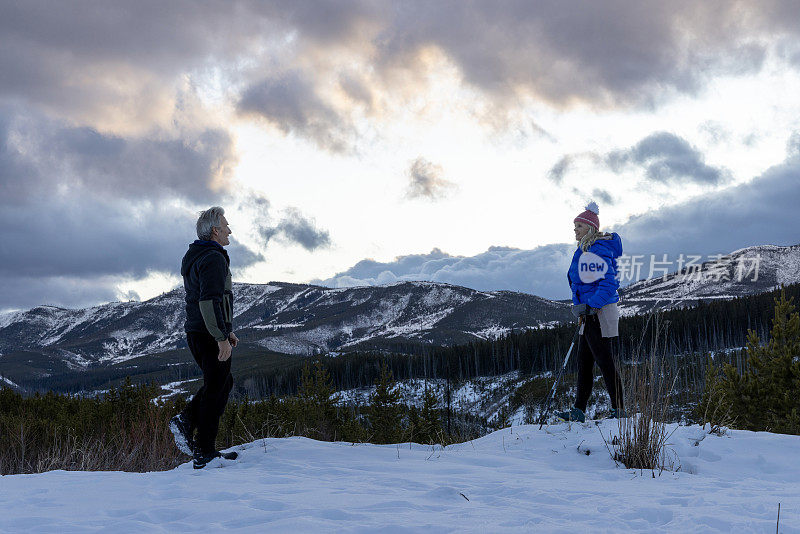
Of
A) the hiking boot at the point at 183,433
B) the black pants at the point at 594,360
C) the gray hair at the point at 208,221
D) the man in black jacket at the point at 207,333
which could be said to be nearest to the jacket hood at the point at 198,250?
the man in black jacket at the point at 207,333

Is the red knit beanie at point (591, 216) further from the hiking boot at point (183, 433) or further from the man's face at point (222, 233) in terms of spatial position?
the hiking boot at point (183, 433)

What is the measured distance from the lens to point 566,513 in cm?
310

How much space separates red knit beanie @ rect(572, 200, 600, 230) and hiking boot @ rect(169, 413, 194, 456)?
555 cm

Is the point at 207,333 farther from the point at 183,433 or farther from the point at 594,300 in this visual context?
the point at 594,300

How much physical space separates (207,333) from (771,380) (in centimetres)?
1767

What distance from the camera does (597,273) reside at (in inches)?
260

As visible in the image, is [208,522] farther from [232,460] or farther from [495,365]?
[495,365]

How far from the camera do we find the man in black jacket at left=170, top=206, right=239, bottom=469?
5.37 metres

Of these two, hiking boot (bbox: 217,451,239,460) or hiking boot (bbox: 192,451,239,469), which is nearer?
hiking boot (bbox: 192,451,239,469)

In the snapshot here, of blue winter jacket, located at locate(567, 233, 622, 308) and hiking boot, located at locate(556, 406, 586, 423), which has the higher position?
blue winter jacket, located at locate(567, 233, 622, 308)

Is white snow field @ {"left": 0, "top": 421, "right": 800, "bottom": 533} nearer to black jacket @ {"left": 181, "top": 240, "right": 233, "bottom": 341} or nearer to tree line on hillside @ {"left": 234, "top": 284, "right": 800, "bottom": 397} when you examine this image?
black jacket @ {"left": 181, "top": 240, "right": 233, "bottom": 341}

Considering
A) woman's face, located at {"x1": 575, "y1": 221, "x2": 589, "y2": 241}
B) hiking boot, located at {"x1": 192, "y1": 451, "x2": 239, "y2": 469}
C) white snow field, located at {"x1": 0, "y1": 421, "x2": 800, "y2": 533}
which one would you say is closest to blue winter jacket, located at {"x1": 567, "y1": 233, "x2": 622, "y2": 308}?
woman's face, located at {"x1": 575, "y1": 221, "x2": 589, "y2": 241}

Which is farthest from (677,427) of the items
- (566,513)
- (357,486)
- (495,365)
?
(495,365)

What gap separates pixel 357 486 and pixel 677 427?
423 centimetres
